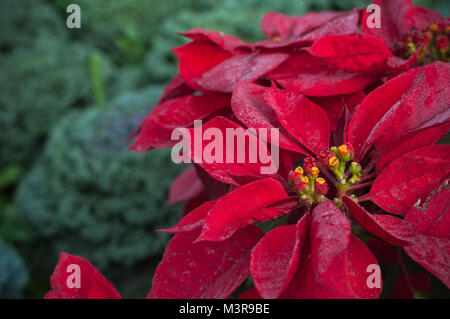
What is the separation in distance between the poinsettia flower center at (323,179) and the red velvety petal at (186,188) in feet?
0.94

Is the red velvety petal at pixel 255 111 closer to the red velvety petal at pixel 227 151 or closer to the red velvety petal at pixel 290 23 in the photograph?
the red velvety petal at pixel 227 151

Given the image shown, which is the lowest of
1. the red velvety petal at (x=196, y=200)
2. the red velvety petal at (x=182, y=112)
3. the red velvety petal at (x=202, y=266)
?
the red velvety petal at (x=196, y=200)

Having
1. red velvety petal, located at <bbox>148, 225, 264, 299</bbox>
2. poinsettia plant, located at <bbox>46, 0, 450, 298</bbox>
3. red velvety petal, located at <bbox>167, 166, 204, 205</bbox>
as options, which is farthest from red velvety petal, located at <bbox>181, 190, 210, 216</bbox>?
red velvety petal, located at <bbox>148, 225, 264, 299</bbox>

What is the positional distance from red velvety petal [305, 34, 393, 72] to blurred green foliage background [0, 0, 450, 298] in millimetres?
983

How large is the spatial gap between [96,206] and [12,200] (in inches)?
32.5

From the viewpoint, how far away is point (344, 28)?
432 millimetres

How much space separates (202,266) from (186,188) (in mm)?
350

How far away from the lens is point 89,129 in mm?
1398

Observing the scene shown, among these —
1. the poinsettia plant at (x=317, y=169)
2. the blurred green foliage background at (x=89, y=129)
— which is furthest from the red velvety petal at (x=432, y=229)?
the blurred green foliage background at (x=89, y=129)

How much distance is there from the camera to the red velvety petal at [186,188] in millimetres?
648

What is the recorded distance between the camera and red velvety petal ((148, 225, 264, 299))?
1.06 ft

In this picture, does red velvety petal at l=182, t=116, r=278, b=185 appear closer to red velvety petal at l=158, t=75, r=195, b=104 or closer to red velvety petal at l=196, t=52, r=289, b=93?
red velvety petal at l=196, t=52, r=289, b=93
